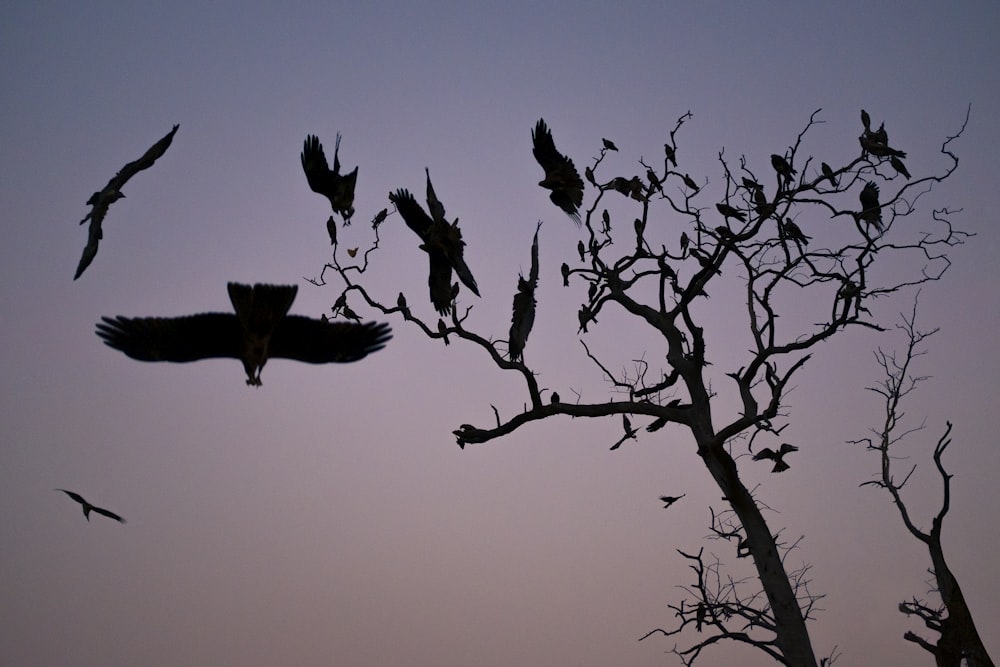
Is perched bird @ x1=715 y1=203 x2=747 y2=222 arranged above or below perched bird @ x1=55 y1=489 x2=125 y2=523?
above

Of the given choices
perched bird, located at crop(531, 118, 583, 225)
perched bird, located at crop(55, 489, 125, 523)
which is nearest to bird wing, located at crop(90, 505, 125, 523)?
perched bird, located at crop(55, 489, 125, 523)

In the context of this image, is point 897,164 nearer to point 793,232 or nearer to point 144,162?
point 793,232

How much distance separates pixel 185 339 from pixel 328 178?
2.76 metres

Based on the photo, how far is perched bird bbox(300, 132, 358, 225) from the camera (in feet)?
27.2

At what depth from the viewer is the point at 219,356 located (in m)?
10.1

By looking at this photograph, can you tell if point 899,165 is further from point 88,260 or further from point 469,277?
point 88,260

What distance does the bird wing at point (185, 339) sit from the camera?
10070mm

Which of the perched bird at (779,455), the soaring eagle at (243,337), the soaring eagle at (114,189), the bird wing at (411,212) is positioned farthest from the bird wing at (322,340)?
the perched bird at (779,455)

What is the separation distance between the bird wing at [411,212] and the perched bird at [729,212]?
280 centimetres

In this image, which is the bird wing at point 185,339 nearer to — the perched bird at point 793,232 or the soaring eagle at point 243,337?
the soaring eagle at point 243,337

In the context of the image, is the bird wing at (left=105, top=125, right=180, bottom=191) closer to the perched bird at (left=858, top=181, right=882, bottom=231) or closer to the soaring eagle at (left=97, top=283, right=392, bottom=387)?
the soaring eagle at (left=97, top=283, right=392, bottom=387)

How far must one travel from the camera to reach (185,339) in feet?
33.1

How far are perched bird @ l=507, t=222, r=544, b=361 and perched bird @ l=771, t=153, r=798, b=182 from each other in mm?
2239

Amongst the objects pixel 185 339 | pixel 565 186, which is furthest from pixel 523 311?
pixel 185 339
